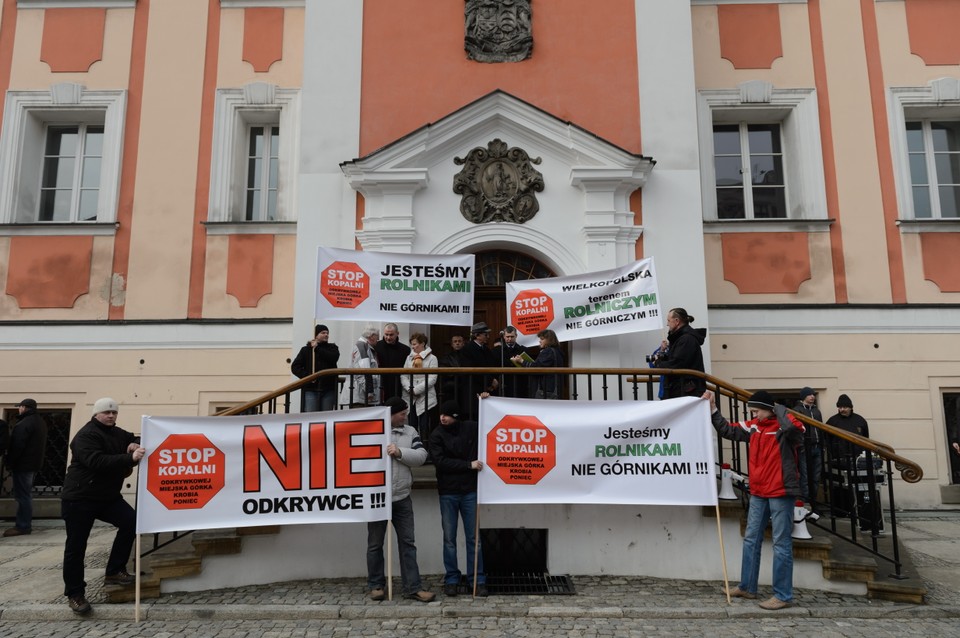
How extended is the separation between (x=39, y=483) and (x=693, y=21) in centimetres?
1251

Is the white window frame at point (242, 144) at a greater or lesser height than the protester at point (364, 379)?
greater

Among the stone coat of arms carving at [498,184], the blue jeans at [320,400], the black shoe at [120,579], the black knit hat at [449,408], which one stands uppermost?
the stone coat of arms carving at [498,184]

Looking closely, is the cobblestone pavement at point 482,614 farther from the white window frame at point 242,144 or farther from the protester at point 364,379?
the white window frame at point 242,144

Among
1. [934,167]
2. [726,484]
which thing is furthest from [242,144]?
[934,167]

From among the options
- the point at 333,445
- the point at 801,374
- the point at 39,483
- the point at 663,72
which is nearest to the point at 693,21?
the point at 663,72

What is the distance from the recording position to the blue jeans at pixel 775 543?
5.90 metres

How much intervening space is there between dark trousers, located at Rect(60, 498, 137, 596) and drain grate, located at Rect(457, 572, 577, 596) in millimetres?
2976

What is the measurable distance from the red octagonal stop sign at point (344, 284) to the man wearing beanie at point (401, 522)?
2340 mm

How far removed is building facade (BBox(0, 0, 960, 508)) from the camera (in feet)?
30.8

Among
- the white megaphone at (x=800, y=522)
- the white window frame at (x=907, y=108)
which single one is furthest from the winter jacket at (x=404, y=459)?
the white window frame at (x=907, y=108)

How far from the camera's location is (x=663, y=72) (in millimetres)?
9781

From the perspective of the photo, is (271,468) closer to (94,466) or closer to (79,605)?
(94,466)

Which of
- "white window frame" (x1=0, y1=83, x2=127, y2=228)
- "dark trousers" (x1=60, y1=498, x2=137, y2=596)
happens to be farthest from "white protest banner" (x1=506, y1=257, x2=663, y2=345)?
"white window frame" (x1=0, y1=83, x2=127, y2=228)

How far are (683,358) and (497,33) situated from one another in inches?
214
